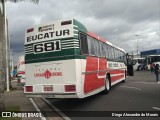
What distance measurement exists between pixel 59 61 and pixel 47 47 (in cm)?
80

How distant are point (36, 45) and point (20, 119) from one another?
3138 millimetres

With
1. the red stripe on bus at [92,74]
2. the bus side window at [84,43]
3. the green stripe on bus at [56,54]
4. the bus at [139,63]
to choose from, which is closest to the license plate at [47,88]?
the green stripe on bus at [56,54]

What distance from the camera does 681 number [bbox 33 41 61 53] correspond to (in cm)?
1069

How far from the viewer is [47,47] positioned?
10.9 m

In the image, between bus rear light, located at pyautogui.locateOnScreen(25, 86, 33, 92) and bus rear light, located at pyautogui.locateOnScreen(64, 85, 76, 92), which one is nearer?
bus rear light, located at pyautogui.locateOnScreen(64, 85, 76, 92)

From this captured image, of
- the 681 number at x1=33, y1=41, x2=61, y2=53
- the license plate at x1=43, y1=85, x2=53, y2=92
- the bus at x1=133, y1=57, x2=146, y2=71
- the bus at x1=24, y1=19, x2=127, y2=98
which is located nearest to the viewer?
the bus at x1=24, y1=19, x2=127, y2=98

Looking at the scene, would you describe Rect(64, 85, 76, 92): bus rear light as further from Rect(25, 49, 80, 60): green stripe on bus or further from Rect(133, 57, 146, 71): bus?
Rect(133, 57, 146, 71): bus

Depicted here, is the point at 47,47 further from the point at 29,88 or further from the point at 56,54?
the point at 29,88

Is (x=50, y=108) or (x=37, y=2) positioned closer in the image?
(x=50, y=108)

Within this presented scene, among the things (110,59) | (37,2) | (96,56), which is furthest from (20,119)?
(37,2)

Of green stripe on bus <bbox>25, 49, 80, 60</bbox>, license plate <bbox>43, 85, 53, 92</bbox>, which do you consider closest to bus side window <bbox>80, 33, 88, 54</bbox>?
green stripe on bus <bbox>25, 49, 80, 60</bbox>

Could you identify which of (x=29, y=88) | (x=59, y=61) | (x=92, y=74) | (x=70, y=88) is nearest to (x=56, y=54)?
(x=59, y=61)

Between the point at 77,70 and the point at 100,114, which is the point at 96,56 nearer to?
the point at 77,70

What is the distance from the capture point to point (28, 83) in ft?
37.0
